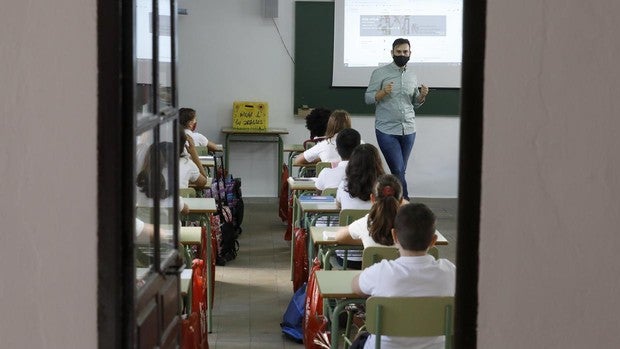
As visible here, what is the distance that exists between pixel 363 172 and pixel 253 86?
4893 mm

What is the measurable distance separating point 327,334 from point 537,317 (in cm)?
206

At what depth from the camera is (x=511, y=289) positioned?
8.31 feet

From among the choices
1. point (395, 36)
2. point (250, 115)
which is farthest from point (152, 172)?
point (395, 36)

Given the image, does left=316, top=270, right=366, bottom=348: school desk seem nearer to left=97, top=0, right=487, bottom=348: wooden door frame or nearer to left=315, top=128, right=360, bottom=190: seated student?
left=97, top=0, right=487, bottom=348: wooden door frame

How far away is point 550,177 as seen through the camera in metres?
2.51

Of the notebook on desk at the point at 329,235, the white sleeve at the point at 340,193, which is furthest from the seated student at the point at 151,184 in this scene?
the white sleeve at the point at 340,193

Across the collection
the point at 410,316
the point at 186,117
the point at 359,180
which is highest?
the point at 186,117

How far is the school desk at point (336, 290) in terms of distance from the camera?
3.95 meters

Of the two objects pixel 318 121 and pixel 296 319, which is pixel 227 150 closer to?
pixel 318 121

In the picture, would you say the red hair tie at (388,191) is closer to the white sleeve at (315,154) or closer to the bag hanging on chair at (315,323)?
the bag hanging on chair at (315,323)

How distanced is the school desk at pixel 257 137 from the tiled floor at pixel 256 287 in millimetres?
926

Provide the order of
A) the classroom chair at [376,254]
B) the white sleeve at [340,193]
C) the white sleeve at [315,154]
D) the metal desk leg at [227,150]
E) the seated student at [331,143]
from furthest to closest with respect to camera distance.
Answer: the metal desk leg at [227,150], the white sleeve at [315,154], the seated student at [331,143], the white sleeve at [340,193], the classroom chair at [376,254]

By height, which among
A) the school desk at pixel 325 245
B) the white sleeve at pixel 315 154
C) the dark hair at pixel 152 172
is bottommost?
the school desk at pixel 325 245

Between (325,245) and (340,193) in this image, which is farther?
(340,193)
